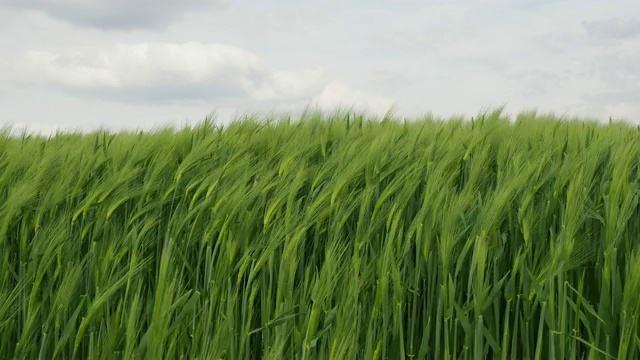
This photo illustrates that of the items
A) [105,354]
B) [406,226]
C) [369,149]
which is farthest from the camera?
[369,149]

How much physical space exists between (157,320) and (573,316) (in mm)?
1143

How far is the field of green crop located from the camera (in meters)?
1.63

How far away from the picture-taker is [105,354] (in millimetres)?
1648

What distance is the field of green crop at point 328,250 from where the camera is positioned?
1.63 metres

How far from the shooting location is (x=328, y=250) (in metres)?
1.66

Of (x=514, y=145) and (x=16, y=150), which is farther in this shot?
(x=16, y=150)

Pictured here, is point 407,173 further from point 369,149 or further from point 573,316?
point 573,316

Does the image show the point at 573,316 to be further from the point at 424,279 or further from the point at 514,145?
the point at 514,145

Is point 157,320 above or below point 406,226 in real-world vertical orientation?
below

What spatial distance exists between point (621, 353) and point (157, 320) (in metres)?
1.15

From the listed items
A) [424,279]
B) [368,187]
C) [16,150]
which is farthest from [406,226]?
[16,150]

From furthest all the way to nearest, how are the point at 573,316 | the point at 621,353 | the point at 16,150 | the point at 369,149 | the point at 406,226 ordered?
the point at 16,150
the point at 369,149
the point at 406,226
the point at 573,316
the point at 621,353

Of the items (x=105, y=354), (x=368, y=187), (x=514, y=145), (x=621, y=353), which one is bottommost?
(x=105, y=354)

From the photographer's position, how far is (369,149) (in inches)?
92.4
